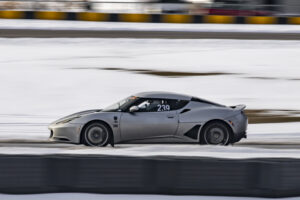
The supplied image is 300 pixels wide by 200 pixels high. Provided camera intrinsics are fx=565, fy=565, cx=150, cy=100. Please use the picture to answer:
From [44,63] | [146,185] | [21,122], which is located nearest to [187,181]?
[146,185]

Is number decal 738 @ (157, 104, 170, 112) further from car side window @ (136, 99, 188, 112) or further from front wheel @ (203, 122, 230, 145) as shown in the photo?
front wheel @ (203, 122, 230, 145)

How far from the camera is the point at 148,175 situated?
22.2 ft

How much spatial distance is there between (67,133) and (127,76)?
283 inches

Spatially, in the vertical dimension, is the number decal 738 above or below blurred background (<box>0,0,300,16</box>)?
below

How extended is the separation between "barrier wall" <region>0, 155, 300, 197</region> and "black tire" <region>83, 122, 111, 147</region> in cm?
259

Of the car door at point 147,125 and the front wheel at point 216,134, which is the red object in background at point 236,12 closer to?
the front wheel at point 216,134

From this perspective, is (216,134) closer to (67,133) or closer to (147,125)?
(147,125)

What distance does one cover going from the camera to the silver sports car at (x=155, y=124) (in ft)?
30.6

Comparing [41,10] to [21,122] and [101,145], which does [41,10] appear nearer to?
[21,122]

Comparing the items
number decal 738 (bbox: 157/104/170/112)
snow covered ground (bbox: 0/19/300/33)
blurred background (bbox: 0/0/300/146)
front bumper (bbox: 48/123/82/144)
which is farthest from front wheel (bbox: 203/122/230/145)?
snow covered ground (bbox: 0/19/300/33)

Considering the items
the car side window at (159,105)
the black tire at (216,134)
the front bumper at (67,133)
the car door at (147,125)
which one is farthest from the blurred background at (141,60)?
the car side window at (159,105)

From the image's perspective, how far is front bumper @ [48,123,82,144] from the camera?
9.34 m

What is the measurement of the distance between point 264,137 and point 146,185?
441 cm

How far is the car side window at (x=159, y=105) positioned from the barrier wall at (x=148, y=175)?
2.70 m
